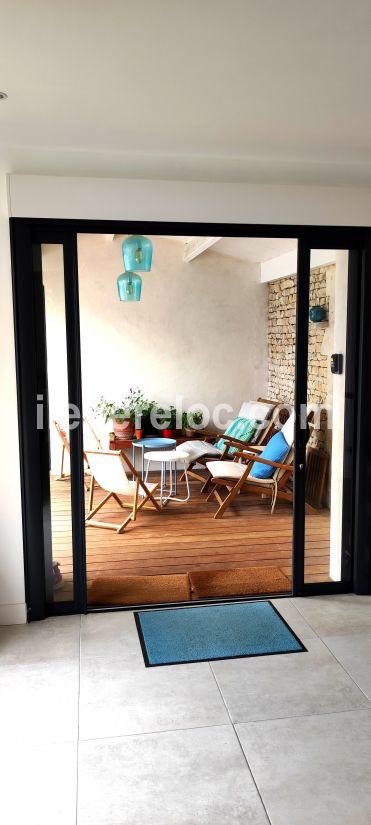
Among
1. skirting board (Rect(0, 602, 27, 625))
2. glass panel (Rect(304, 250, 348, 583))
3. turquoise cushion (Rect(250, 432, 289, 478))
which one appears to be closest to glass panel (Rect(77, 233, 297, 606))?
turquoise cushion (Rect(250, 432, 289, 478))

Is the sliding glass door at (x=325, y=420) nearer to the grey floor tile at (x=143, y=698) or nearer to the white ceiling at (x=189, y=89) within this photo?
the white ceiling at (x=189, y=89)

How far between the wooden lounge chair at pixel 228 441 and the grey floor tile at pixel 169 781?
384cm

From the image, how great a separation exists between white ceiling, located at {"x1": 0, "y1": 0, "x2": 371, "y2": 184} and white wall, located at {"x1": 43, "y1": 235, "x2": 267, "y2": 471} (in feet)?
12.8

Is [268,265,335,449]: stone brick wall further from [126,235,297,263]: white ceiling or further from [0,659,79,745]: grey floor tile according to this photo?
[0,659,79,745]: grey floor tile

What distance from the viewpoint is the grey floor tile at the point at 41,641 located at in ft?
10.6

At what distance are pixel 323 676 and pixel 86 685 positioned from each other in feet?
3.58

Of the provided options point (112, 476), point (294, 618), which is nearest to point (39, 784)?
point (294, 618)

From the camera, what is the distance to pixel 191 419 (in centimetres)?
755

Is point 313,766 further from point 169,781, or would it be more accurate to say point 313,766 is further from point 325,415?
point 325,415

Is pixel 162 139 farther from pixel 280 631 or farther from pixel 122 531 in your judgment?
pixel 122 531

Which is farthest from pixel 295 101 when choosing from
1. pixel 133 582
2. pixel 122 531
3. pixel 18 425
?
pixel 122 531

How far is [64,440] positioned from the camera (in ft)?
12.3

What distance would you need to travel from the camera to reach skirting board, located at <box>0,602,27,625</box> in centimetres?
361

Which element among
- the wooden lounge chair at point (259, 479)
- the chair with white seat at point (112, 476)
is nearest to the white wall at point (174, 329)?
the wooden lounge chair at point (259, 479)
